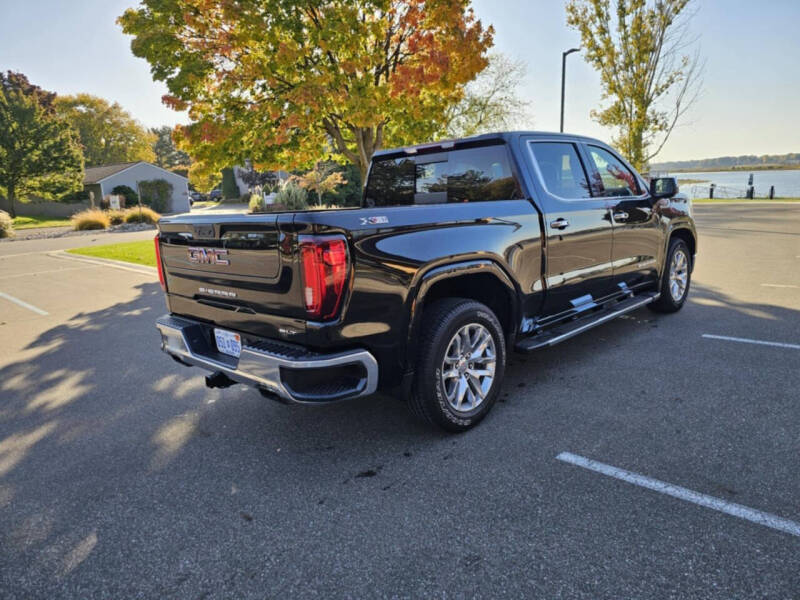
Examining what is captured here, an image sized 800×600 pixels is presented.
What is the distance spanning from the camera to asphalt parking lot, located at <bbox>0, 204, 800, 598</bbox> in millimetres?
2117

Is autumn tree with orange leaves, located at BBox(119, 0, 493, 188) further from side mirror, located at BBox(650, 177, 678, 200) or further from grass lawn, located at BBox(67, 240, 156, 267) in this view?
side mirror, located at BBox(650, 177, 678, 200)

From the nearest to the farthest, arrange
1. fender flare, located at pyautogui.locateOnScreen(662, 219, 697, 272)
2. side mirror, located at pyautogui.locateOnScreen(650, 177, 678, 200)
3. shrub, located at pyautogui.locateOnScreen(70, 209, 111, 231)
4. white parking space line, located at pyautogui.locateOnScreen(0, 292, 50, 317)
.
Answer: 1. side mirror, located at pyautogui.locateOnScreen(650, 177, 678, 200)
2. fender flare, located at pyautogui.locateOnScreen(662, 219, 697, 272)
3. white parking space line, located at pyautogui.locateOnScreen(0, 292, 50, 317)
4. shrub, located at pyautogui.locateOnScreen(70, 209, 111, 231)

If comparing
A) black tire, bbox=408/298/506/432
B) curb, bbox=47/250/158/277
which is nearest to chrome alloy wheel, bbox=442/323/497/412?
black tire, bbox=408/298/506/432

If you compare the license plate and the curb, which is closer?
the license plate

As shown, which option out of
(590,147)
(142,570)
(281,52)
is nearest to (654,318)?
(590,147)

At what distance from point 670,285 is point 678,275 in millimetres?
353

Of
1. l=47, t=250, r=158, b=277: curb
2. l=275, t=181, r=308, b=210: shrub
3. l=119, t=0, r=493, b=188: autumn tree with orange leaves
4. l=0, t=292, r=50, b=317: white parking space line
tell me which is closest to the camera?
l=0, t=292, r=50, b=317: white parking space line

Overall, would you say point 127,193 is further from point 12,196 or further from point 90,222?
point 90,222

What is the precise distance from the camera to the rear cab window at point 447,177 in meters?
3.91

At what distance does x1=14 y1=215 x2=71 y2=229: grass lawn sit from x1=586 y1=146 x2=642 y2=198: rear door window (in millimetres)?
34187

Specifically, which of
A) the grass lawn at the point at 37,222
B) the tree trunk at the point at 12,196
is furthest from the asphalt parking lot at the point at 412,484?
the tree trunk at the point at 12,196

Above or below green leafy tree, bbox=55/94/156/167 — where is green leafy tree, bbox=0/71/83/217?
below

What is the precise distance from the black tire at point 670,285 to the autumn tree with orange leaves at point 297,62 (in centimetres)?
558

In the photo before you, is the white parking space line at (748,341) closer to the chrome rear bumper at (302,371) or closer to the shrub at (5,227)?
the chrome rear bumper at (302,371)
